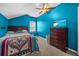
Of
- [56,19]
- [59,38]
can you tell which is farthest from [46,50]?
[56,19]

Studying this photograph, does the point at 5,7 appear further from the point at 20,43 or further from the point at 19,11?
the point at 20,43

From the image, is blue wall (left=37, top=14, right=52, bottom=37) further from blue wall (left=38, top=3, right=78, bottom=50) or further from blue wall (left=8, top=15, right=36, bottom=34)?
blue wall (left=8, top=15, right=36, bottom=34)

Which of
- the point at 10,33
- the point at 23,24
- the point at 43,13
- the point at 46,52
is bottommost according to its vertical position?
the point at 46,52

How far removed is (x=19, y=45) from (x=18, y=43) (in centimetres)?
3

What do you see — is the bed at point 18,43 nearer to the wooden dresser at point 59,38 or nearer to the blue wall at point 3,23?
the blue wall at point 3,23

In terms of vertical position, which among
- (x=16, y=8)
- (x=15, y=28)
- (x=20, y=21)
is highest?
(x=16, y=8)

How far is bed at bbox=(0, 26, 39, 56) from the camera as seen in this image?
197 centimetres

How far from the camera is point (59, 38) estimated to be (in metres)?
2.02

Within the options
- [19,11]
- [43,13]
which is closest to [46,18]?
[43,13]

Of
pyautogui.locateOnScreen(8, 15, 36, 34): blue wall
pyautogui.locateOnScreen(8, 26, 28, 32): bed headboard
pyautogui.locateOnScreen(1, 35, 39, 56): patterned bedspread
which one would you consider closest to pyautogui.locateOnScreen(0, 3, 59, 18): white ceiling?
pyautogui.locateOnScreen(8, 15, 36, 34): blue wall

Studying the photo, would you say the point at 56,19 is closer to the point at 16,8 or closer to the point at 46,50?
the point at 46,50

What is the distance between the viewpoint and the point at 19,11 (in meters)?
2.00

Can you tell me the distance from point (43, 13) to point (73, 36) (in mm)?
545

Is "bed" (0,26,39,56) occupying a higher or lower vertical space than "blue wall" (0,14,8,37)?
lower
